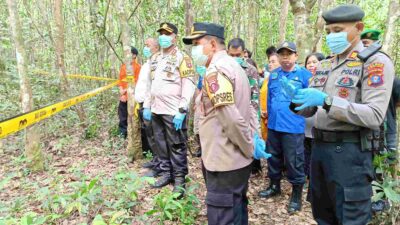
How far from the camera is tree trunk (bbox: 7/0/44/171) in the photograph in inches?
179

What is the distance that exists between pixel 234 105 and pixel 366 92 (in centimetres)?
86

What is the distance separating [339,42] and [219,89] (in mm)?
869

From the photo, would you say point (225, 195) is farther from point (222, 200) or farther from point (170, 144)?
point (170, 144)

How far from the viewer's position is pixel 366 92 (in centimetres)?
203

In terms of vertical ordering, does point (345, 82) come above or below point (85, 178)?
above

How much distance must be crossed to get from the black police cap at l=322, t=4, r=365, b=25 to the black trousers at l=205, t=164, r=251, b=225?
1.25m

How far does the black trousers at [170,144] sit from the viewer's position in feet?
13.4

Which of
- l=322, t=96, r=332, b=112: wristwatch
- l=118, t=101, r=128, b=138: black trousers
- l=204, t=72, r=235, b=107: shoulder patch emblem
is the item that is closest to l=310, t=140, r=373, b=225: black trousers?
l=322, t=96, r=332, b=112: wristwatch

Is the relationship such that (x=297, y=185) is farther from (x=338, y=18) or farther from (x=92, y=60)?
(x=92, y=60)

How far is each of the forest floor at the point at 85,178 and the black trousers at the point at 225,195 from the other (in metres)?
0.92

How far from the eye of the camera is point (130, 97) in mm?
5238

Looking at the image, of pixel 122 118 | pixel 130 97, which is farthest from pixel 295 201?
pixel 122 118

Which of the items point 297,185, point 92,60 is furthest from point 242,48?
point 92,60

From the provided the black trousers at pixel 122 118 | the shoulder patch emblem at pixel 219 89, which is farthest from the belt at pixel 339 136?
the black trousers at pixel 122 118
